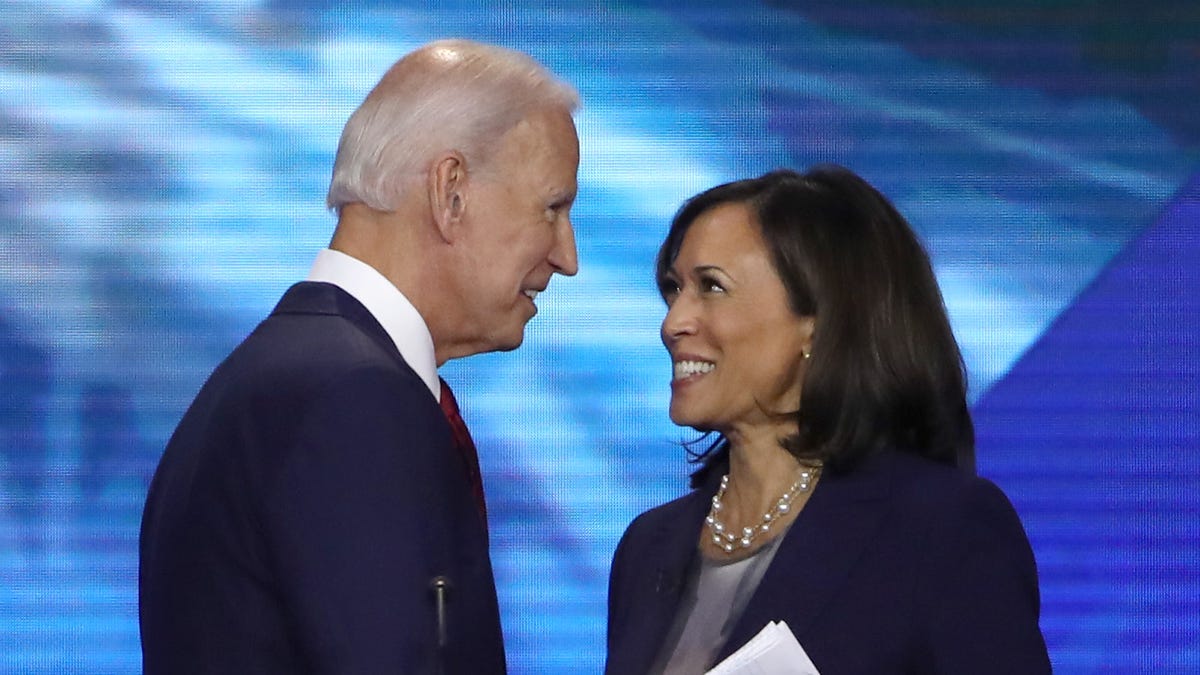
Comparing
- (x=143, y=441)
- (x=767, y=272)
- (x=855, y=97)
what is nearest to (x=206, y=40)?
(x=143, y=441)

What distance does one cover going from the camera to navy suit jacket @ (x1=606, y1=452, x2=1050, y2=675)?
2.25 meters

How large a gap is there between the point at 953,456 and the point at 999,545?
224 mm

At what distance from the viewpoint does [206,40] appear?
12.6 feet

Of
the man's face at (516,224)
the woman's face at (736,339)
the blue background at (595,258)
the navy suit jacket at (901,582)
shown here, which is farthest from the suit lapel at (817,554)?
the blue background at (595,258)

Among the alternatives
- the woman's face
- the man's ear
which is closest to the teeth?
the woman's face

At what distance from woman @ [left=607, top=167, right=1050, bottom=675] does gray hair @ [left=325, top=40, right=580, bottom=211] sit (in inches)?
27.3

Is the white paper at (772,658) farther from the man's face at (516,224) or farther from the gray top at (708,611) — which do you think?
the man's face at (516,224)

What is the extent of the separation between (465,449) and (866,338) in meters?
0.81

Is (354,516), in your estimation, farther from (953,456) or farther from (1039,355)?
(1039,355)

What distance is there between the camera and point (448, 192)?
6.14 feet

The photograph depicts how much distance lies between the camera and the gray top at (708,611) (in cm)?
239

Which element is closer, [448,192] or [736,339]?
[448,192]

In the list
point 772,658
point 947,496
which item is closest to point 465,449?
point 772,658

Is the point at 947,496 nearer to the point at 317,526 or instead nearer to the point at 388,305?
the point at 388,305
